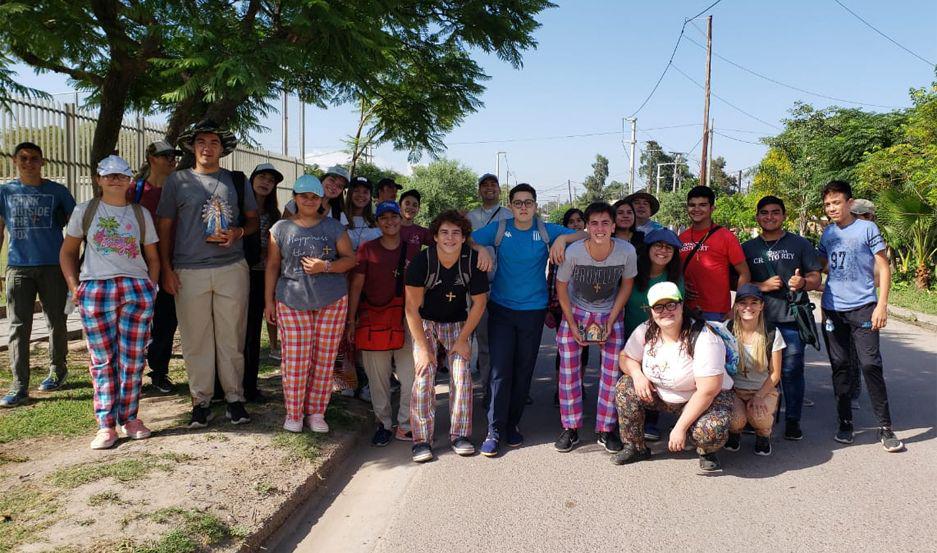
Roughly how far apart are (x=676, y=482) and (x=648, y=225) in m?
2.55

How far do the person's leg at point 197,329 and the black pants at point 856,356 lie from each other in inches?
185

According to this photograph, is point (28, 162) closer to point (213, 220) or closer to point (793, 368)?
point (213, 220)

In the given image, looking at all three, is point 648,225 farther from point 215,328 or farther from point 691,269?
point 215,328

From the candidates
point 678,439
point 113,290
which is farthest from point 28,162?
point 678,439

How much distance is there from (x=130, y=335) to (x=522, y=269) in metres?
2.72

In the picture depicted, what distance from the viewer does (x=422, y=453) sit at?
4477 millimetres

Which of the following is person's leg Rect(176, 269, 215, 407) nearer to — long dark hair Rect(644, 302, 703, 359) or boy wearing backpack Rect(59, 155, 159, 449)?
boy wearing backpack Rect(59, 155, 159, 449)

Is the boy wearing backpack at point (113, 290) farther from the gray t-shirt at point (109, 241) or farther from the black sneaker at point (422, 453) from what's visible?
the black sneaker at point (422, 453)

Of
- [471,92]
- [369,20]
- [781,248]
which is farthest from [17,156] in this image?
[781,248]

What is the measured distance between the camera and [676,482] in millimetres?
4086

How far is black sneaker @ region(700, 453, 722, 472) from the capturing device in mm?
4199

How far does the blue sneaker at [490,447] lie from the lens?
4.55 metres

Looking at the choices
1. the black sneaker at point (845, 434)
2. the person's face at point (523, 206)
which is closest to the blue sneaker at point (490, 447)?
the person's face at point (523, 206)

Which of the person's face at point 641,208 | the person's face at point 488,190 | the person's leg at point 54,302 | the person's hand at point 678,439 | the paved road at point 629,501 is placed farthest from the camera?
the person's face at point 488,190
